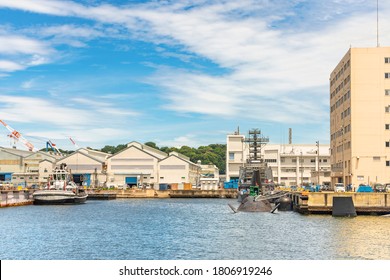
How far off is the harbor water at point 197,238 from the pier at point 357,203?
361cm

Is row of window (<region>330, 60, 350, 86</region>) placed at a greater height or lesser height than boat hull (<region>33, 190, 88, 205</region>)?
greater

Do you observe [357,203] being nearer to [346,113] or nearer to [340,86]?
Answer: [346,113]

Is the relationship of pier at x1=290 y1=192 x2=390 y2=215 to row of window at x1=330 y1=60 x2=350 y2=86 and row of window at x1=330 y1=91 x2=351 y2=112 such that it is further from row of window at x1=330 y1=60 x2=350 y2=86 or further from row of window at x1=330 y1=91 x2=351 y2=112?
row of window at x1=330 y1=60 x2=350 y2=86

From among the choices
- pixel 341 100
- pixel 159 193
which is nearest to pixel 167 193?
pixel 159 193

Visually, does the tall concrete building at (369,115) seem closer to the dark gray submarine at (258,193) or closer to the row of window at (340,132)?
the row of window at (340,132)

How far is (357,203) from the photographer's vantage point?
90125mm

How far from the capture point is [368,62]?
412 feet

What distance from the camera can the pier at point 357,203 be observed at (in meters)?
89.6

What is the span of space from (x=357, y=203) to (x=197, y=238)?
3769 cm

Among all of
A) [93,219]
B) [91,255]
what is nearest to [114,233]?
[91,255]

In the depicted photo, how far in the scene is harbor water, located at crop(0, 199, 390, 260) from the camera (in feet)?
166

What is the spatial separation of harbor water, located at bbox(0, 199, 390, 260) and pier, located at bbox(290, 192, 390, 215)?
3615mm

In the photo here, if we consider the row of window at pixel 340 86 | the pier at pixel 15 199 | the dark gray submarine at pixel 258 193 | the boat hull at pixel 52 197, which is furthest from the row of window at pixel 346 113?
the pier at pixel 15 199

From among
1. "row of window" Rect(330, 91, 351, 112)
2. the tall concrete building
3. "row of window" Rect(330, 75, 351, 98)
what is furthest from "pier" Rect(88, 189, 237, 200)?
the tall concrete building
